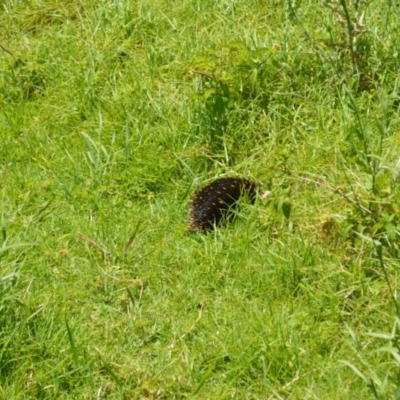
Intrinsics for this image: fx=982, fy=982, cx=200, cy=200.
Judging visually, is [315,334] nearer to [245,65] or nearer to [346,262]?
[346,262]

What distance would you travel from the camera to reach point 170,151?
5203 mm

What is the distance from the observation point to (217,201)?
4738 mm

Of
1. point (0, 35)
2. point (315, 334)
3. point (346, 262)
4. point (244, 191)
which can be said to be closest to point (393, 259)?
point (346, 262)

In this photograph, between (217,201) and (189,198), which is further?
(189,198)

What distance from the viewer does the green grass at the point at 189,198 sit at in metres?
3.79

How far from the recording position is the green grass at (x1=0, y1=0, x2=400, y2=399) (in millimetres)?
3793

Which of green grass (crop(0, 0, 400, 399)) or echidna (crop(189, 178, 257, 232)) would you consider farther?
echidna (crop(189, 178, 257, 232))

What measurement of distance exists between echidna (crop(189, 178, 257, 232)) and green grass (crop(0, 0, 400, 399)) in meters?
0.08

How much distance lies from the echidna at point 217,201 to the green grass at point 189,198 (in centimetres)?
8

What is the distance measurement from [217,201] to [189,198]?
29 cm

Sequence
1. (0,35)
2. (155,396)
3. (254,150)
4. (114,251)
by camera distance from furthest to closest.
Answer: (0,35) → (254,150) → (114,251) → (155,396)

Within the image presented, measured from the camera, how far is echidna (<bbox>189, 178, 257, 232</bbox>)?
469 centimetres

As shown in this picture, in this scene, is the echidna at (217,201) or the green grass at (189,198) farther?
the echidna at (217,201)

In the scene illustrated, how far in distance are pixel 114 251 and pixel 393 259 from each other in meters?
1.28
